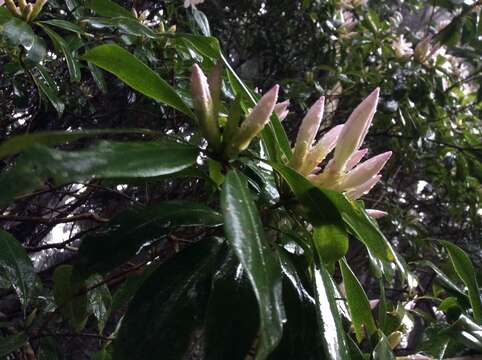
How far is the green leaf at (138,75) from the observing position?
0.63 meters

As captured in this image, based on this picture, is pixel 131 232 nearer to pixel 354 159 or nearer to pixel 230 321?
pixel 230 321

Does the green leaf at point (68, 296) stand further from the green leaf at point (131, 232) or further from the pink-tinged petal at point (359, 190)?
the pink-tinged petal at point (359, 190)

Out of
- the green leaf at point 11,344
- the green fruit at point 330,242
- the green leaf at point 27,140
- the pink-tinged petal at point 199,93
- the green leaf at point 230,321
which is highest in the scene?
the pink-tinged petal at point 199,93

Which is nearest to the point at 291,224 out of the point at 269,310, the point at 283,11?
the point at 269,310

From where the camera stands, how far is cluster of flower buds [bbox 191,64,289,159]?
2.01 ft

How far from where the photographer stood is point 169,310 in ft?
1.87

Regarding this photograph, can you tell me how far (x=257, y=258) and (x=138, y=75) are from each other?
0.97 feet

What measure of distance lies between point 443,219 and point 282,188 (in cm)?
245

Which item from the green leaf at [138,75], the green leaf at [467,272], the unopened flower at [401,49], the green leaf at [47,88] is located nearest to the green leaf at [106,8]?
the green leaf at [47,88]

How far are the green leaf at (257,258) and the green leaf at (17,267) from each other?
0.51 meters

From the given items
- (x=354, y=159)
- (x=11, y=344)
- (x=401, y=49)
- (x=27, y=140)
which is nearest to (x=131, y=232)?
(x=27, y=140)

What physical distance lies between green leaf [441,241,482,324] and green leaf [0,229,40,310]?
2.18 feet

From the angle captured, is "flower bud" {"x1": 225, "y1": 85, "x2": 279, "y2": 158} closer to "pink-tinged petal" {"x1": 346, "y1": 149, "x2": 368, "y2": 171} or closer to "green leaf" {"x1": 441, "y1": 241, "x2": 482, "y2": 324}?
"pink-tinged petal" {"x1": 346, "y1": 149, "x2": 368, "y2": 171}

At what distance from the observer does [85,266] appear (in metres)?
0.56
